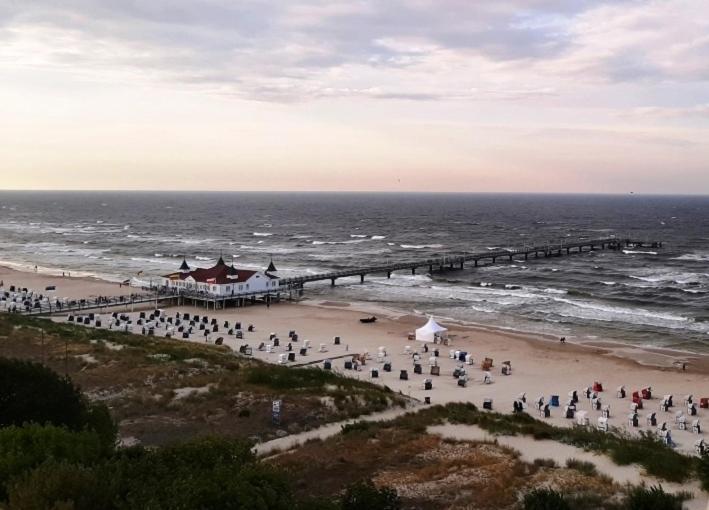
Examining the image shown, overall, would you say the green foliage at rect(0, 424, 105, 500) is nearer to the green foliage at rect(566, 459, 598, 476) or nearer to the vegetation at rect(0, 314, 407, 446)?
the vegetation at rect(0, 314, 407, 446)

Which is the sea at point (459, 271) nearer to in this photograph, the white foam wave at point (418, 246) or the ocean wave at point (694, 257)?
the white foam wave at point (418, 246)

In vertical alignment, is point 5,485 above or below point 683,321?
above

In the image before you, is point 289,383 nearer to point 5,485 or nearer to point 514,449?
point 514,449

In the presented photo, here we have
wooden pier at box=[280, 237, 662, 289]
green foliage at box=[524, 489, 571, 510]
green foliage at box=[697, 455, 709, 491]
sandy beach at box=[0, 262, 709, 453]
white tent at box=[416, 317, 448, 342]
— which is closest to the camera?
green foliage at box=[524, 489, 571, 510]

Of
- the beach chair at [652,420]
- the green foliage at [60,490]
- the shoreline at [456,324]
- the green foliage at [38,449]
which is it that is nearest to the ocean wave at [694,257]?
the shoreline at [456,324]

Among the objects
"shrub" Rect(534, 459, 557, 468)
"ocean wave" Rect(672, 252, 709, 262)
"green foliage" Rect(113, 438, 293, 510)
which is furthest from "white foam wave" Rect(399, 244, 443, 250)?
"green foliage" Rect(113, 438, 293, 510)

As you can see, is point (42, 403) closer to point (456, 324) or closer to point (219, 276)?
point (456, 324)

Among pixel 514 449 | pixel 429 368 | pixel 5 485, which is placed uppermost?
pixel 5 485

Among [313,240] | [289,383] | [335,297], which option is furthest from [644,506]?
[313,240]
